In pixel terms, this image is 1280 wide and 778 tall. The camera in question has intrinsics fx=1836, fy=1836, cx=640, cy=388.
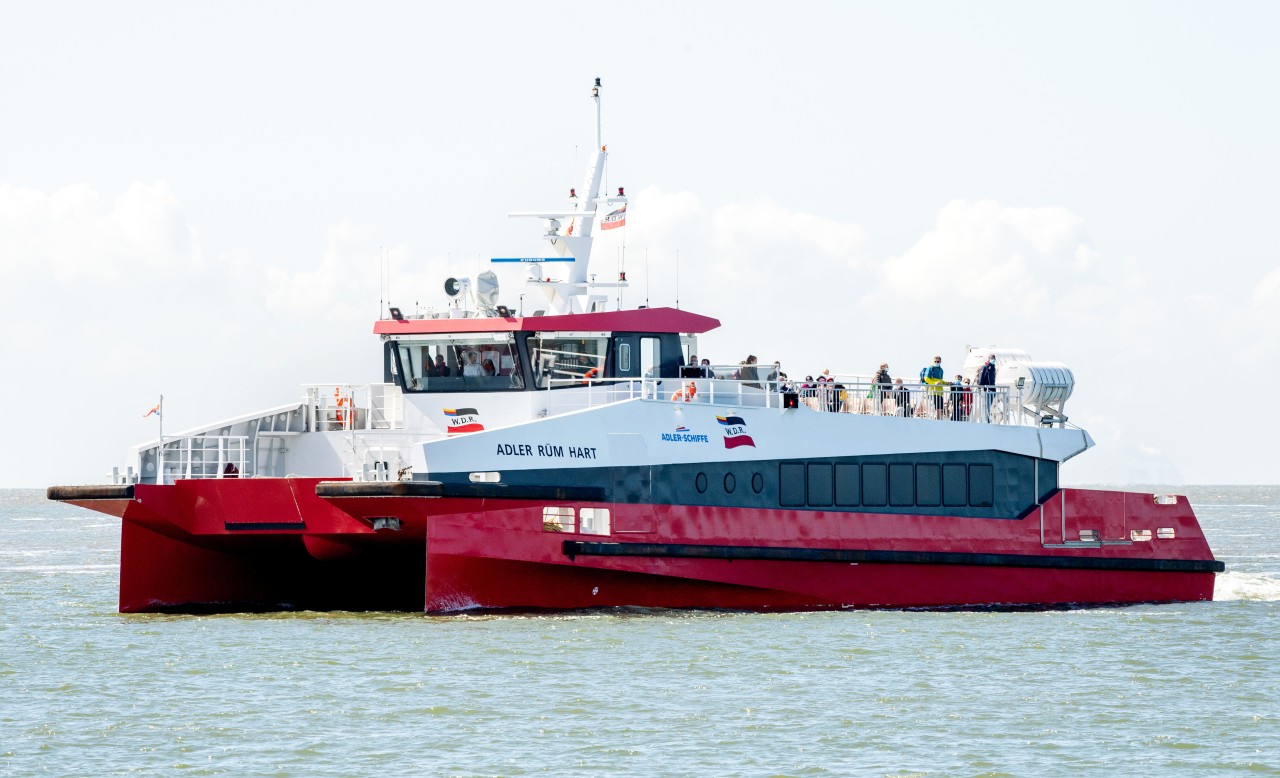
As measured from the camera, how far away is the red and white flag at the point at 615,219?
953 inches

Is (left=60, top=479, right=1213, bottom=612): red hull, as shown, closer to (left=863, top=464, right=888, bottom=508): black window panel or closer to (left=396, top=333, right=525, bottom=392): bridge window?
(left=863, top=464, right=888, bottom=508): black window panel

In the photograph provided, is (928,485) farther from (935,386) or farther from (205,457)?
(205,457)

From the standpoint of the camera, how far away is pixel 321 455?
2289 cm

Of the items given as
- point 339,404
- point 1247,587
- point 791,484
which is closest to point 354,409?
point 339,404

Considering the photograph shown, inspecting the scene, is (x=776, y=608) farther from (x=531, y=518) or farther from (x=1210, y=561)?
(x=1210, y=561)

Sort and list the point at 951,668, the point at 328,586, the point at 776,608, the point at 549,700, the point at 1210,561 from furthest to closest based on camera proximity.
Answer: the point at 1210,561 → the point at 328,586 → the point at 776,608 → the point at 951,668 → the point at 549,700

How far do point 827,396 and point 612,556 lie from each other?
396 centimetres

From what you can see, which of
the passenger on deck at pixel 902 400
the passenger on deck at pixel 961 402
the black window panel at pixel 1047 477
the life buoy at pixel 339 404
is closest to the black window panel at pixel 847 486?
the passenger on deck at pixel 902 400

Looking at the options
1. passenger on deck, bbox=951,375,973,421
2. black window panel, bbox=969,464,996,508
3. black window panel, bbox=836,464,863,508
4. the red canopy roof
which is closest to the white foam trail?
black window panel, bbox=969,464,996,508

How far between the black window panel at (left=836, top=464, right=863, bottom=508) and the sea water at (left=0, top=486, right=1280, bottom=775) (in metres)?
1.43

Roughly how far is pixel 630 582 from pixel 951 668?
4168 mm

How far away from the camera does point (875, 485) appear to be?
22469mm

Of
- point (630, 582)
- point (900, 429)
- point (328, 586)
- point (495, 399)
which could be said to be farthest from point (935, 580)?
point (328, 586)

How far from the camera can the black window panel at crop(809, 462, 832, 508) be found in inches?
869
